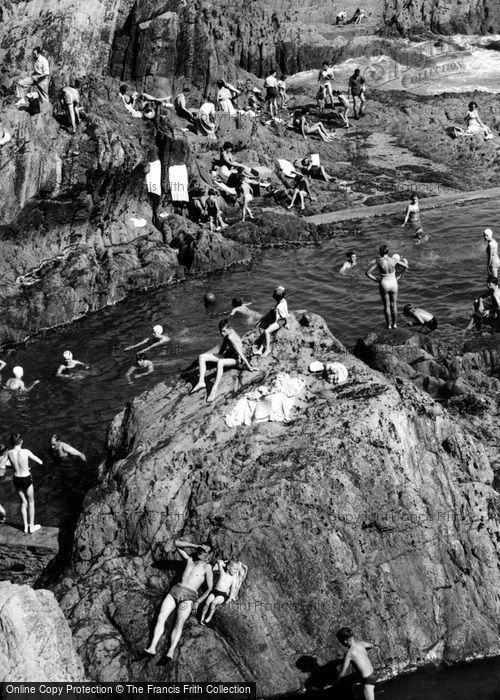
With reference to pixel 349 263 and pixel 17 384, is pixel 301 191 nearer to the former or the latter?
pixel 349 263

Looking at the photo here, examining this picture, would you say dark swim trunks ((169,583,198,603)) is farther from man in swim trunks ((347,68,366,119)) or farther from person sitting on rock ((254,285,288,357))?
man in swim trunks ((347,68,366,119))

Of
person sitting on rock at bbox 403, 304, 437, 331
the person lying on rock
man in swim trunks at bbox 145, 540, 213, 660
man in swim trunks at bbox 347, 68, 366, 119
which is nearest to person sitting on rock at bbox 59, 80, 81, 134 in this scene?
person sitting on rock at bbox 403, 304, 437, 331

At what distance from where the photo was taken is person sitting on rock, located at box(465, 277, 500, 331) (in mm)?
24766

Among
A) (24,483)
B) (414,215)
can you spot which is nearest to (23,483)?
(24,483)

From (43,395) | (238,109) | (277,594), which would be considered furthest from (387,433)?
(238,109)

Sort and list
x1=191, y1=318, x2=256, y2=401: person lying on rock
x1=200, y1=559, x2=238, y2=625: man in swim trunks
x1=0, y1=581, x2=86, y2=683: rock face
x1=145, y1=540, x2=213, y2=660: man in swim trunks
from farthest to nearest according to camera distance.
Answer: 1. x1=191, y1=318, x2=256, y2=401: person lying on rock
2. x1=200, y1=559, x2=238, y2=625: man in swim trunks
3. x1=145, y1=540, x2=213, y2=660: man in swim trunks
4. x1=0, y1=581, x2=86, y2=683: rock face

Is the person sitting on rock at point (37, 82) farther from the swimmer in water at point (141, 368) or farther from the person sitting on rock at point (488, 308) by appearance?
the person sitting on rock at point (488, 308)

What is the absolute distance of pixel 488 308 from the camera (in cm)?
2534

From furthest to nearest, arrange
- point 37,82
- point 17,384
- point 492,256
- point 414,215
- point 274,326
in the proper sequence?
1. point 414,215
2. point 37,82
3. point 492,256
4. point 17,384
5. point 274,326

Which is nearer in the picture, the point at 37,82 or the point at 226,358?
the point at 226,358

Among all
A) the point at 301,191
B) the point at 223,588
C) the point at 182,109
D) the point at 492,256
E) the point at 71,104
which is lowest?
the point at 223,588

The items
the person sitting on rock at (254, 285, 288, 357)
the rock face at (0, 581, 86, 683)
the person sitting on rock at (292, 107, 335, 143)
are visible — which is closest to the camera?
the rock face at (0, 581, 86, 683)

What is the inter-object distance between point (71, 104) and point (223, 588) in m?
26.4

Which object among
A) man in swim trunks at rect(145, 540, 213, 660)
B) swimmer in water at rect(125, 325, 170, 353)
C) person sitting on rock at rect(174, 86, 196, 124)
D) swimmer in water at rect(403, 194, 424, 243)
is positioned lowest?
swimmer in water at rect(125, 325, 170, 353)
